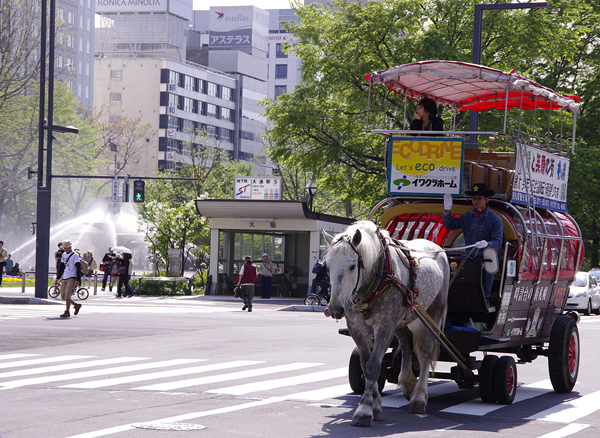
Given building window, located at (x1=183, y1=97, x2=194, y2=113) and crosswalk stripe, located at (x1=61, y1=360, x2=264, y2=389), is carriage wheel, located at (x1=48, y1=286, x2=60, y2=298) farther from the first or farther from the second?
building window, located at (x1=183, y1=97, x2=194, y2=113)

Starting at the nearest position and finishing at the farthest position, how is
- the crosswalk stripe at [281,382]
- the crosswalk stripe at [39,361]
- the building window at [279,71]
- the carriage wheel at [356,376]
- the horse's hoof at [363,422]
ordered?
the horse's hoof at [363,422] → the carriage wheel at [356,376] → the crosswalk stripe at [281,382] → the crosswalk stripe at [39,361] → the building window at [279,71]

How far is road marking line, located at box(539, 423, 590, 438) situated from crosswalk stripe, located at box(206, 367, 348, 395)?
347cm

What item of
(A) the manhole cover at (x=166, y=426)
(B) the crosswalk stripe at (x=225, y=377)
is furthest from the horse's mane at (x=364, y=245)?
(B) the crosswalk stripe at (x=225, y=377)

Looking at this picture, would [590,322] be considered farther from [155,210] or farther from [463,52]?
[155,210]

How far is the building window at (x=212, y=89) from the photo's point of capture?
11000 cm

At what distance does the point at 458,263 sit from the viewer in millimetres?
9555

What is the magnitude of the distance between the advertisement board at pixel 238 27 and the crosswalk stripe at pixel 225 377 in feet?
377

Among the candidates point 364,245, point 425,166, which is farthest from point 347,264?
point 425,166

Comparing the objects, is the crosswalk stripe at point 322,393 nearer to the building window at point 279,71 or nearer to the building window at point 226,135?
the building window at point 226,135

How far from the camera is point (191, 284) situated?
3788cm

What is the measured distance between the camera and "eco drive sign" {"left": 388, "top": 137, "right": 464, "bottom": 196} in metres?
10.3

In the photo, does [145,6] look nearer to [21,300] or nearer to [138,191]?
[138,191]

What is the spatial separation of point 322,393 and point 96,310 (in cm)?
1659

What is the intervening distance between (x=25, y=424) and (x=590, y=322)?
21514 mm
